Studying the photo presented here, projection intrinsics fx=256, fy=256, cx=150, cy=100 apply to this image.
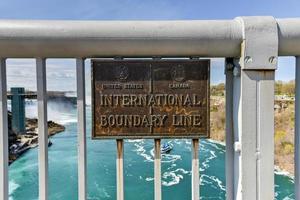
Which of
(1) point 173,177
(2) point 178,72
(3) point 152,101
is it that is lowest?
(1) point 173,177

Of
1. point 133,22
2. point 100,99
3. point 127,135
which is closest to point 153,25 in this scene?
point 133,22

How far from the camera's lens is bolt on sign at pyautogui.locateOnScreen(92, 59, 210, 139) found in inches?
62.5

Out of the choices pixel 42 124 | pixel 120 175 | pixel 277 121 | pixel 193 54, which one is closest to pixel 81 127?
pixel 42 124

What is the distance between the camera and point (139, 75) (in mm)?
1587

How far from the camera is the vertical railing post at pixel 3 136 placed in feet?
5.09

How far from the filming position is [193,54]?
1535 millimetres

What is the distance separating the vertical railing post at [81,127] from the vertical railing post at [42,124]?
0.68ft

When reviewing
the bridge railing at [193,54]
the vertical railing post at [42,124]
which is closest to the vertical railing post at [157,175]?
the bridge railing at [193,54]

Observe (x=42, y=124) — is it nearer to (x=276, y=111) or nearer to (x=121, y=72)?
(x=121, y=72)

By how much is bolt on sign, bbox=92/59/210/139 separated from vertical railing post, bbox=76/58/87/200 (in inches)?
2.9

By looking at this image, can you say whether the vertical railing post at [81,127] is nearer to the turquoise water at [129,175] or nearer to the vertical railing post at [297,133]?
the vertical railing post at [297,133]

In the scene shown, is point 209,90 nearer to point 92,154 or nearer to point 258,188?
point 258,188

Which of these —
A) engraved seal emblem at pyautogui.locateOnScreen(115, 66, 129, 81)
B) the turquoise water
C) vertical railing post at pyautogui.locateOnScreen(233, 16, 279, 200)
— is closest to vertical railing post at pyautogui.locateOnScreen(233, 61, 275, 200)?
vertical railing post at pyautogui.locateOnScreen(233, 16, 279, 200)

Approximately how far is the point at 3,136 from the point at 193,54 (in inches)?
49.4
